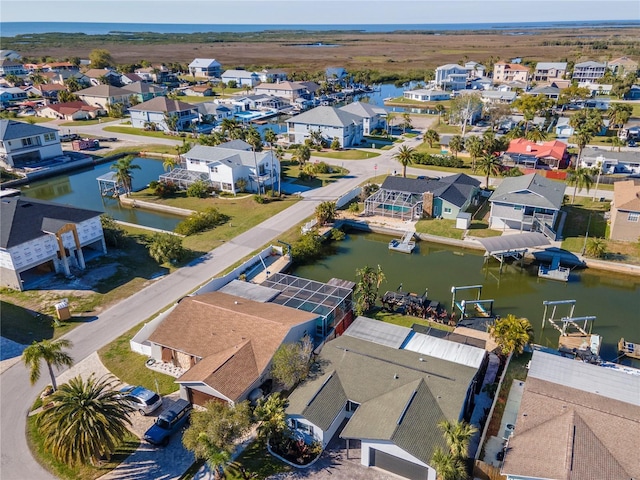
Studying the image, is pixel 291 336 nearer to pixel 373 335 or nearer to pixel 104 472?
pixel 373 335

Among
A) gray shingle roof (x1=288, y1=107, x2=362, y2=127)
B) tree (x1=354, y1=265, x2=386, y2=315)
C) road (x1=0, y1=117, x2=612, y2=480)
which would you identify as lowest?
road (x1=0, y1=117, x2=612, y2=480)

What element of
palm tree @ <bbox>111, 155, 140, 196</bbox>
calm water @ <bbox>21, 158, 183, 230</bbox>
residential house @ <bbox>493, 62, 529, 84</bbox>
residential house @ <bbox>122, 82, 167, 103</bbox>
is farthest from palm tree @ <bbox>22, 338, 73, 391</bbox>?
residential house @ <bbox>493, 62, 529, 84</bbox>

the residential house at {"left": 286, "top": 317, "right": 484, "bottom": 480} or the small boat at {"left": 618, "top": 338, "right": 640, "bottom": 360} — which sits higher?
the residential house at {"left": 286, "top": 317, "right": 484, "bottom": 480}

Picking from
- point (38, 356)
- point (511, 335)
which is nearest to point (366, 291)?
point (511, 335)

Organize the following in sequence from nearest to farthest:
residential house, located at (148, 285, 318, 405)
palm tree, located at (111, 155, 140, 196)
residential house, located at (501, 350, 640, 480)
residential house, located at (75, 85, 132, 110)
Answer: residential house, located at (501, 350, 640, 480) → residential house, located at (148, 285, 318, 405) → palm tree, located at (111, 155, 140, 196) → residential house, located at (75, 85, 132, 110)

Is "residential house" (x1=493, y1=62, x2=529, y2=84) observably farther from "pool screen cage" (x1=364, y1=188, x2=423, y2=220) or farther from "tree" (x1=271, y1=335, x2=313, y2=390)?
"tree" (x1=271, y1=335, x2=313, y2=390)

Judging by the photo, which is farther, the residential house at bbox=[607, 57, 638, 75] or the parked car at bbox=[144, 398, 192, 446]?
the residential house at bbox=[607, 57, 638, 75]

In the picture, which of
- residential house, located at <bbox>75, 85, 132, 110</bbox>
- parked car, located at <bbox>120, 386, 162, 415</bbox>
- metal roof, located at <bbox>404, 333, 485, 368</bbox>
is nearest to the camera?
parked car, located at <bbox>120, 386, 162, 415</bbox>

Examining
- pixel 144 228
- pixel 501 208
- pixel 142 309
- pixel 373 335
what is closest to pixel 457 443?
pixel 373 335
